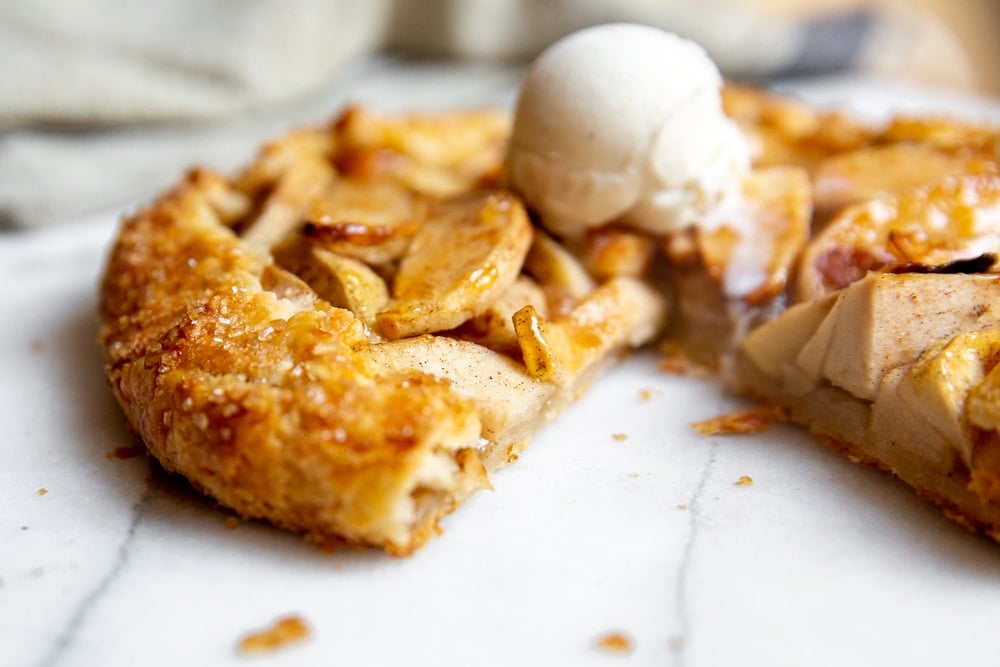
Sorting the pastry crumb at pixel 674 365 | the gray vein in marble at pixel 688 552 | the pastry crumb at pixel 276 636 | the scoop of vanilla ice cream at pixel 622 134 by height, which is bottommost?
the pastry crumb at pixel 674 365

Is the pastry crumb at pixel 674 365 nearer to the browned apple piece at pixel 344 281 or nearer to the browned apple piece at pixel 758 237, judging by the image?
the browned apple piece at pixel 758 237

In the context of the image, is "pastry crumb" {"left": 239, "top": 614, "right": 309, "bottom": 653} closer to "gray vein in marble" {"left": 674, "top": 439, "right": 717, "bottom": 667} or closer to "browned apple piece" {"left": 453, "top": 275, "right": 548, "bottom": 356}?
"gray vein in marble" {"left": 674, "top": 439, "right": 717, "bottom": 667}

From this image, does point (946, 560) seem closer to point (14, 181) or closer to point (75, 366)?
point (75, 366)

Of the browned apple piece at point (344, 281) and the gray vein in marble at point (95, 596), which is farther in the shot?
the browned apple piece at point (344, 281)

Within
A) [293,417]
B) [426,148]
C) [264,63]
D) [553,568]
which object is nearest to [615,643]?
[553,568]

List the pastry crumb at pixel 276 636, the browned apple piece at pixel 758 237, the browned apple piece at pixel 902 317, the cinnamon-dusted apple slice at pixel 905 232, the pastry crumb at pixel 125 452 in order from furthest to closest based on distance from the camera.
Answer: the browned apple piece at pixel 758 237, the cinnamon-dusted apple slice at pixel 905 232, the pastry crumb at pixel 125 452, the browned apple piece at pixel 902 317, the pastry crumb at pixel 276 636

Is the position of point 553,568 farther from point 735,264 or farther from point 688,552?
point 735,264

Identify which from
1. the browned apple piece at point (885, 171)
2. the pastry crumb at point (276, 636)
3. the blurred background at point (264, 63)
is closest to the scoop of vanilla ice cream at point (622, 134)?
the browned apple piece at point (885, 171)
